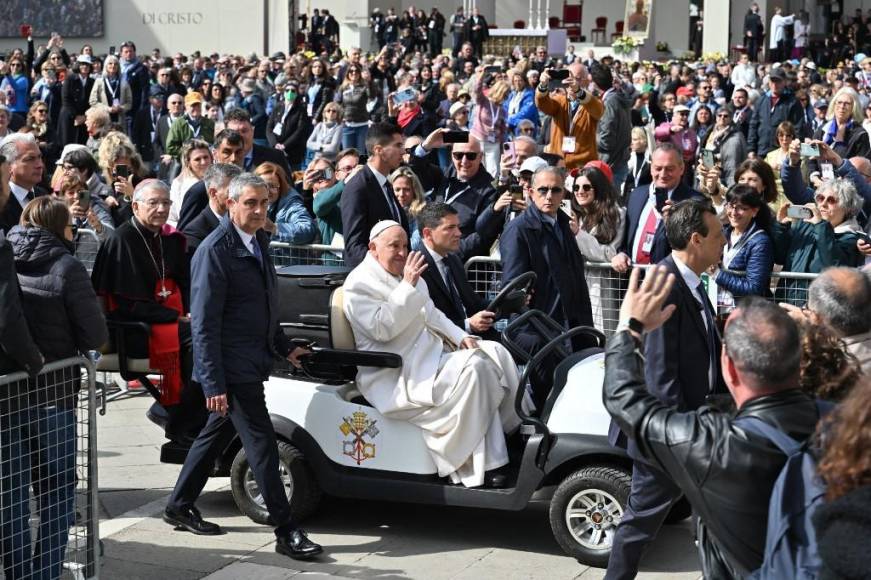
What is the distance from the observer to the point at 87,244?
9570 millimetres

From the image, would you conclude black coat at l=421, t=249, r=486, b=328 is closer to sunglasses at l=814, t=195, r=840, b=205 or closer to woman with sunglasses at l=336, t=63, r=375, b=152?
sunglasses at l=814, t=195, r=840, b=205

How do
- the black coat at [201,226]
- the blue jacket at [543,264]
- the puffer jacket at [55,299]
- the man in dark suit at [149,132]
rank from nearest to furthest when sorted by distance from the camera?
1. the puffer jacket at [55,299]
2. the blue jacket at [543,264]
3. the black coat at [201,226]
4. the man in dark suit at [149,132]

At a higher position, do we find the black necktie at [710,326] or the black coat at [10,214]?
the black coat at [10,214]

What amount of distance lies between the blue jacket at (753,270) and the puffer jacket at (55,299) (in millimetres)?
4038

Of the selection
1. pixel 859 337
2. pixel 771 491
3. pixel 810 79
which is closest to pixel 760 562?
pixel 771 491

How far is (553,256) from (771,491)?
4.23 metres

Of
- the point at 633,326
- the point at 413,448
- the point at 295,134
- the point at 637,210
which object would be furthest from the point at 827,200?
the point at 295,134

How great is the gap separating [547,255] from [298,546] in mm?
2319

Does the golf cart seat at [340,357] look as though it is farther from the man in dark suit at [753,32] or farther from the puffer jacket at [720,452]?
the man in dark suit at [753,32]

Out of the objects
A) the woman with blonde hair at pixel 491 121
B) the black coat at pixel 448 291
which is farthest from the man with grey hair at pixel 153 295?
the woman with blonde hair at pixel 491 121

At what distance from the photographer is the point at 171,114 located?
1711 cm

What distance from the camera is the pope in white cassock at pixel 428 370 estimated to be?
21.7 feet

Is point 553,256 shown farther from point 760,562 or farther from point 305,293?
point 760,562

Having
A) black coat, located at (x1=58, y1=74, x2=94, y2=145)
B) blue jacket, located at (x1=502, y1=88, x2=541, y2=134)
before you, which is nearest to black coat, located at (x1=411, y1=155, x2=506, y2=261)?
blue jacket, located at (x1=502, y1=88, x2=541, y2=134)
